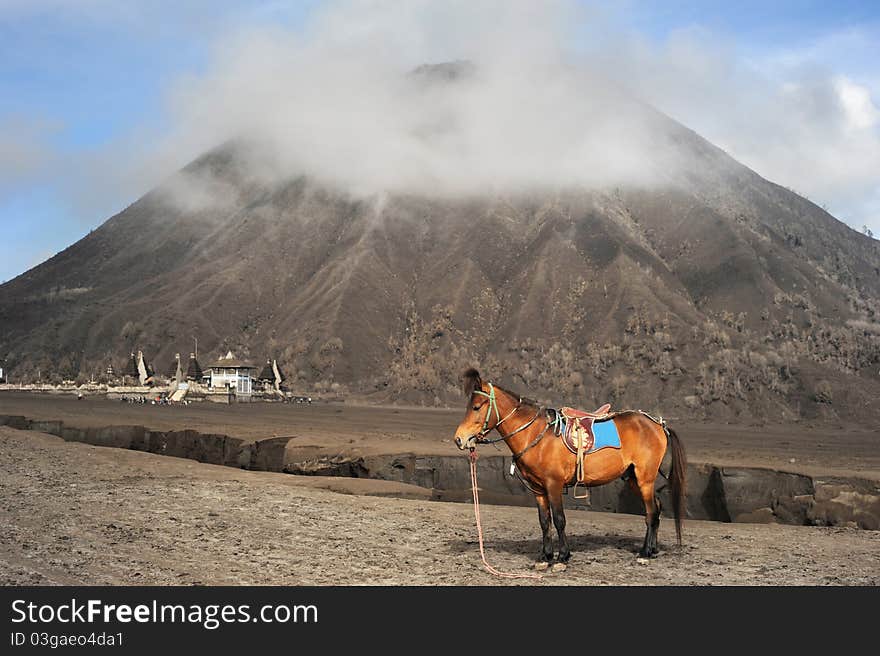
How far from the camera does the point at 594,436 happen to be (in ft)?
37.4

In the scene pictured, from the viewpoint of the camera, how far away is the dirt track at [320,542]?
9.91m

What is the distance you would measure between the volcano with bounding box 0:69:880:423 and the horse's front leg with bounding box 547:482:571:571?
63.5 m

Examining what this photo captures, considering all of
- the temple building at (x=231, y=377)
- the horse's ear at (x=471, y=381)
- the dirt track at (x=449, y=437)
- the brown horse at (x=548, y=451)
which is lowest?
the dirt track at (x=449, y=437)

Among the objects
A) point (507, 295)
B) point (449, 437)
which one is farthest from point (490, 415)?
point (507, 295)

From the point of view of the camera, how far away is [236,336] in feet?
400

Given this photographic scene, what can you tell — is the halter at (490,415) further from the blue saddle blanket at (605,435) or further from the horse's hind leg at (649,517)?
the horse's hind leg at (649,517)

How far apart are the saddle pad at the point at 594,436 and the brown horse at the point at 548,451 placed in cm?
7

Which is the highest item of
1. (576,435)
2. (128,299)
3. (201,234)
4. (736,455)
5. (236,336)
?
(201,234)

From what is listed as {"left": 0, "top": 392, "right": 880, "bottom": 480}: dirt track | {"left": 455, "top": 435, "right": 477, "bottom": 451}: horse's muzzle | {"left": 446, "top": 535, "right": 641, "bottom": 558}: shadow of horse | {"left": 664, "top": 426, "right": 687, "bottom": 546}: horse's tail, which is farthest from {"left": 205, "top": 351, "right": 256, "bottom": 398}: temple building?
{"left": 455, "top": 435, "right": 477, "bottom": 451}: horse's muzzle

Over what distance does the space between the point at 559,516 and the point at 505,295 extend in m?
104

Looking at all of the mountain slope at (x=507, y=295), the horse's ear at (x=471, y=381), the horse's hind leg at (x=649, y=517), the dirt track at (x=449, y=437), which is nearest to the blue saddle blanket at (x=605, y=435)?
the horse's hind leg at (x=649, y=517)

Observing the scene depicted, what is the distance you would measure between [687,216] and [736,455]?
101m

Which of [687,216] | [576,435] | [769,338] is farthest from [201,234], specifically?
[576,435]

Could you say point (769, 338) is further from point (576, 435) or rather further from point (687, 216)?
point (576, 435)
